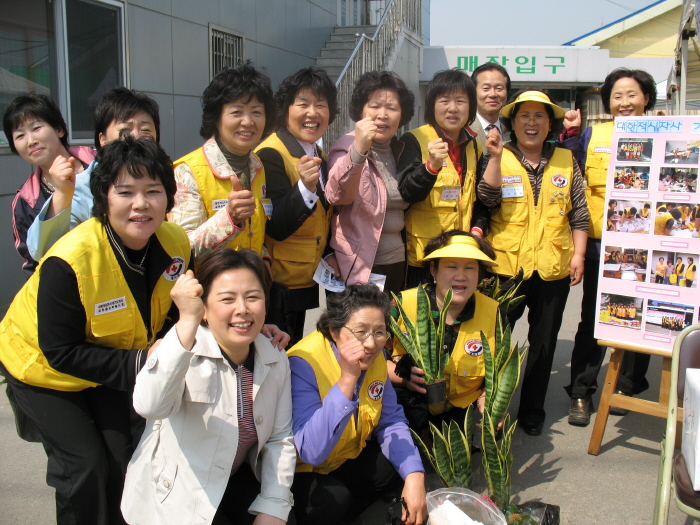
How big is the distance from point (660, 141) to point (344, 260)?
5.72 feet

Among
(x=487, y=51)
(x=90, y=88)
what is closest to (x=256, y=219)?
(x=90, y=88)

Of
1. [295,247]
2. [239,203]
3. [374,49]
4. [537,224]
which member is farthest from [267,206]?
[374,49]

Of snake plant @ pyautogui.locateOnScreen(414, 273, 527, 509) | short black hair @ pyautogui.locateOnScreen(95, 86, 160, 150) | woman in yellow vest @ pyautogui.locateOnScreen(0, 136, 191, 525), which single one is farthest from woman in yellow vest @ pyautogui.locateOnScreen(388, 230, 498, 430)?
short black hair @ pyautogui.locateOnScreen(95, 86, 160, 150)

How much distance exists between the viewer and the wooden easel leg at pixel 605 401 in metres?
3.24

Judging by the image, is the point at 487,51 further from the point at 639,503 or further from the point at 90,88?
the point at 639,503

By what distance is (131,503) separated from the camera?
205cm

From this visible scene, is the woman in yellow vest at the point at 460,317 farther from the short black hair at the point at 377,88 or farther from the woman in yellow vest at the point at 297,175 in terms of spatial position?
the short black hair at the point at 377,88

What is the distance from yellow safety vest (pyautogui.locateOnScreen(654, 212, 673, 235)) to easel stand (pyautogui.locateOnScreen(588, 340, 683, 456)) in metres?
0.61

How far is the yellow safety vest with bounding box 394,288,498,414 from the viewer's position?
2.96 m

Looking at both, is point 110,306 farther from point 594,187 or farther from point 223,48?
point 223,48

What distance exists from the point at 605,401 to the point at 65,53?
18.8ft

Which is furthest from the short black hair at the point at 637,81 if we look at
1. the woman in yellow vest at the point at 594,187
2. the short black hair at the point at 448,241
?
the short black hair at the point at 448,241

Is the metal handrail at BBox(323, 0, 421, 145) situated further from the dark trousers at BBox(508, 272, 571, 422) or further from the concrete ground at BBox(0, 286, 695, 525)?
the concrete ground at BBox(0, 286, 695, 525)

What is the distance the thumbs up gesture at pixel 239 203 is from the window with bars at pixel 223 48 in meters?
5.74
